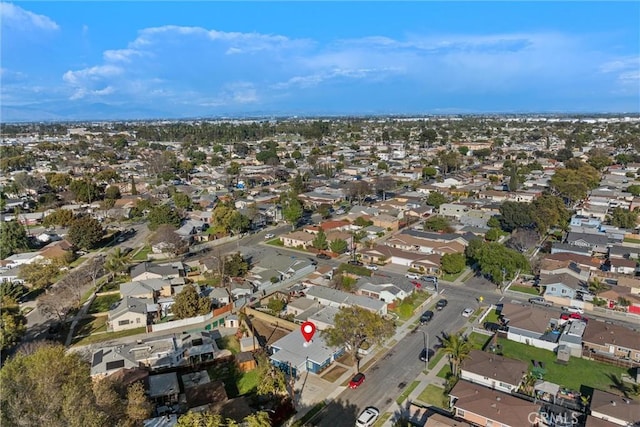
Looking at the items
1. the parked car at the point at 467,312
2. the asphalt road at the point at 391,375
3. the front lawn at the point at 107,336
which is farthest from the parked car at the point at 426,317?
the front lawn at the point at 107,336

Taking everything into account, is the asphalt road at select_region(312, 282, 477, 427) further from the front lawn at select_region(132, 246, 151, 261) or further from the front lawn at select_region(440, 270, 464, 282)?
the front lawn at select_region(132, 246, 151, 261)

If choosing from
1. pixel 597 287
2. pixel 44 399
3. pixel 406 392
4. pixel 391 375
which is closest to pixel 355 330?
pixel 391 375

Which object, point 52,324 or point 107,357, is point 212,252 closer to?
point 52,324

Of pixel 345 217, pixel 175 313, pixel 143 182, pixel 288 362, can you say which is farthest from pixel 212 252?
pixel 143 182

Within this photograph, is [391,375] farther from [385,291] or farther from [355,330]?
[385,291]

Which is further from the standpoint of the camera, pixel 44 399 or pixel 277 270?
pixel 277 270

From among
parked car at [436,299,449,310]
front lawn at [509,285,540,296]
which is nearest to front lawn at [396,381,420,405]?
parked car at [436,299,449,310]
